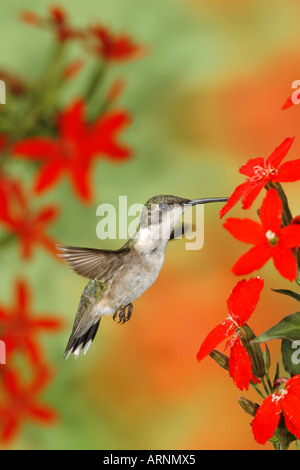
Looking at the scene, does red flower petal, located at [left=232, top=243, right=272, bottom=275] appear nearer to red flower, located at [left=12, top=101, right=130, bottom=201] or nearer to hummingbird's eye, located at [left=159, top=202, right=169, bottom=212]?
hummingbird's eye, located at [left=159, top=202, right=169, bottom=212]

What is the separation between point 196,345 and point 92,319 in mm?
694

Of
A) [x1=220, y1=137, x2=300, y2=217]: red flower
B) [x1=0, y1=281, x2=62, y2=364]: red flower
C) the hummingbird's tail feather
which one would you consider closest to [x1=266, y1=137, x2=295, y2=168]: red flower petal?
[x1=220, y1=137, x2=300, y2=217]: red flower

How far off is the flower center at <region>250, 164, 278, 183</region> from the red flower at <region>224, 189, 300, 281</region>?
2 centimetres

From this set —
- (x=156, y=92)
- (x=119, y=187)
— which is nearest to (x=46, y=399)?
(x=119, y=187)

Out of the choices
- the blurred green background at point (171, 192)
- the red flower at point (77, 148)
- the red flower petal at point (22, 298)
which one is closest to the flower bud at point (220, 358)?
the red flower at point (77, 148)

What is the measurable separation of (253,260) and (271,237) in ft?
0.03

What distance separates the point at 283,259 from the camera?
0.18 meters

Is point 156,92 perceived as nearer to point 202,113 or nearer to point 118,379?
point 202,113

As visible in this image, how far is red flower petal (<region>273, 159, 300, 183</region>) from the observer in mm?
184

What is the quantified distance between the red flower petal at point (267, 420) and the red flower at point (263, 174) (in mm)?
68

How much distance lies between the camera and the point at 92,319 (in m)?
0.29

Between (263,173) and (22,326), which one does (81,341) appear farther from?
(22,326)

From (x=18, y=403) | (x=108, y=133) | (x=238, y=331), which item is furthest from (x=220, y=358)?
(x=18, y=403)
